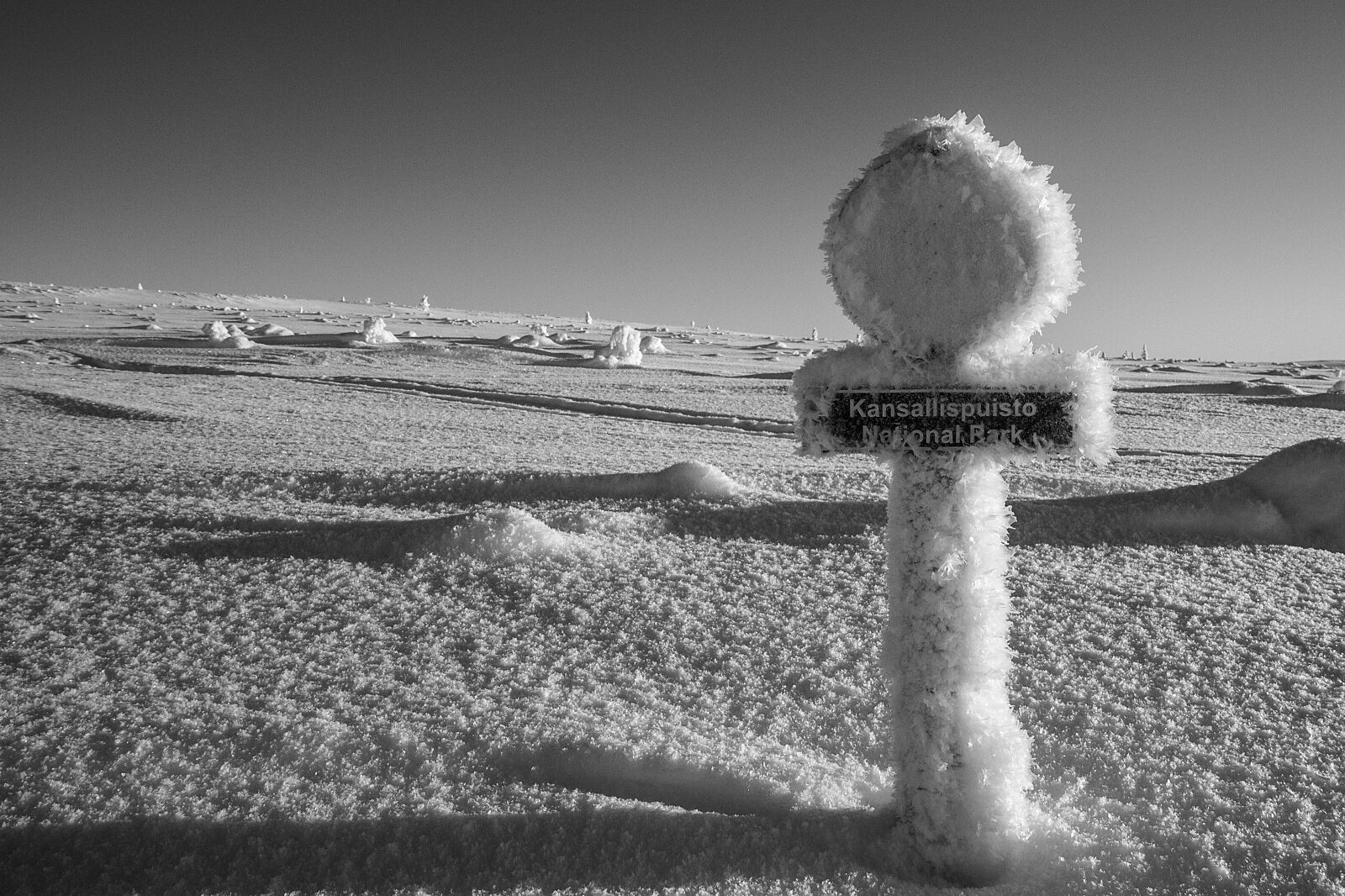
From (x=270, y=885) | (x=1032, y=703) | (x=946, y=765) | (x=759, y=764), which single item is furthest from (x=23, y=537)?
(x=1032, y=703)

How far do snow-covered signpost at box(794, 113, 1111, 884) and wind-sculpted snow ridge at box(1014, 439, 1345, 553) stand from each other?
2709 millimetres

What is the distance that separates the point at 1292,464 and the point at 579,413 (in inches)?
307

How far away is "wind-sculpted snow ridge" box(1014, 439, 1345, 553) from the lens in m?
3.98

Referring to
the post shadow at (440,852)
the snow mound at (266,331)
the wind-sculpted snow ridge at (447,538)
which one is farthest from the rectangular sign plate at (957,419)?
Answer: the snow mound at (266,331)

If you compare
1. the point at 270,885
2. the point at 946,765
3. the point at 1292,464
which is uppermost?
the point at 1292,464

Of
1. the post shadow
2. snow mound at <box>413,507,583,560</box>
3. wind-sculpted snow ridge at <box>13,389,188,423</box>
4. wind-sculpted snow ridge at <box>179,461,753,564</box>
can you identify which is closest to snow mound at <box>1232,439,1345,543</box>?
wind-sculpted snow ridge at <box>179,461,753,564</box>

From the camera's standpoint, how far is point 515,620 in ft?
9.53

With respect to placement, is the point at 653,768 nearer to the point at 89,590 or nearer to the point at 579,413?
the point at 89,590

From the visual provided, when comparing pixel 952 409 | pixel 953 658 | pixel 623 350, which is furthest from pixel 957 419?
pixel 623 350

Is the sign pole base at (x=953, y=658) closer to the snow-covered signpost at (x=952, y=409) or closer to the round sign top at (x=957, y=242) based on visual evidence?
the snow-covered signpost at (x=952, y=409)

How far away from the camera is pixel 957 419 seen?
149 centimetres

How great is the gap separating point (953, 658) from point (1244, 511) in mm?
3580

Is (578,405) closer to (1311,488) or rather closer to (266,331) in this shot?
(1311,488)

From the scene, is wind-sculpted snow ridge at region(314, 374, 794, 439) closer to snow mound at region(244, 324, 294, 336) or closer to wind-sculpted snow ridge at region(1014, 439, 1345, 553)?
wind-sculpted snow ridge at region(1014, 439, 1345, 553)
